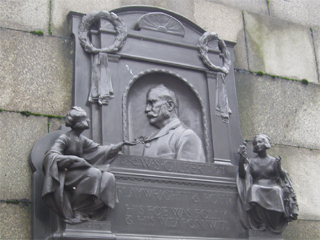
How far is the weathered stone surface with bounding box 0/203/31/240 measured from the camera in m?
6.77

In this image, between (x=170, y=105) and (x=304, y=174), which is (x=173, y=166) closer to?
(x=170, y=105)

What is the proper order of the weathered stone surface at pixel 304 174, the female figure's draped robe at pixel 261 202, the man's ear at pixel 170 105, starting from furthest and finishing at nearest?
the weathered stone surface at pixel 304 174 → the man's ear at pixel 170 105 → the female figure's draped robe at pixel 261 202

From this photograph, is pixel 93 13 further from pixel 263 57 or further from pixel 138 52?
pixel 263 57

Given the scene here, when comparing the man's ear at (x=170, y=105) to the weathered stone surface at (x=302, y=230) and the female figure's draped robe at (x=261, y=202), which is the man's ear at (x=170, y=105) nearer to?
the female figure's draped robe at (x=261, y=202)

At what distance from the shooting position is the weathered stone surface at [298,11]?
10.2m

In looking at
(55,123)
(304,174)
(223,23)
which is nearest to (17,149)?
(55,123)

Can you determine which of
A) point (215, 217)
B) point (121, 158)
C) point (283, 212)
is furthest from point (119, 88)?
point (283, 212)

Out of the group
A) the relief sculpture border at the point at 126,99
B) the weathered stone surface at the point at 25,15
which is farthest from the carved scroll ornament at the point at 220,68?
the weathered stone surface at the point at 25,15

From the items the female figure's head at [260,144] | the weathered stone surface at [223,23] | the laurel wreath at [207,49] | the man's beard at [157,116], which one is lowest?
the female figure's head at [260,144]

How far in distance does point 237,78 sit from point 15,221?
4099 millimetres

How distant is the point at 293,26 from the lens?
10.1 metres

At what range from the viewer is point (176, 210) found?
7.33 meters

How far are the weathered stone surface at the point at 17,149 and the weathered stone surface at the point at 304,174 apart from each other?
357 centimetres

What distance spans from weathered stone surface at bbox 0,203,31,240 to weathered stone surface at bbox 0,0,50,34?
2483mm
